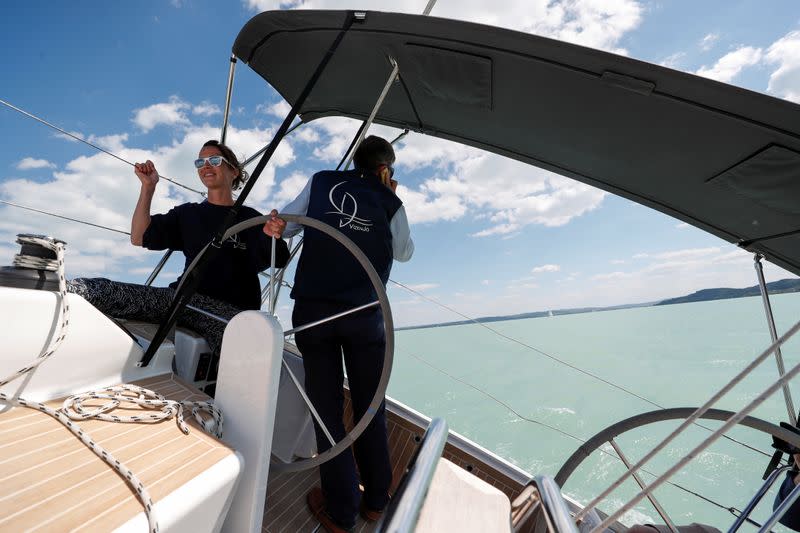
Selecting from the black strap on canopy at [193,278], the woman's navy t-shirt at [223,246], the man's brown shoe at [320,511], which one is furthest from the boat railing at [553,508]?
the woman's navy t-shirt at [223,246]

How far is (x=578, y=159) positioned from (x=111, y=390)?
198 cm

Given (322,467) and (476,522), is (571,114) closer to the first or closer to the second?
(476,522)

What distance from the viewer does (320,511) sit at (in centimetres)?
147

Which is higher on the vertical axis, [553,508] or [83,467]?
[553,508]

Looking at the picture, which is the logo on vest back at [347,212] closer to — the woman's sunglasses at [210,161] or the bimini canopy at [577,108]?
the bimini canopy at [577,108]

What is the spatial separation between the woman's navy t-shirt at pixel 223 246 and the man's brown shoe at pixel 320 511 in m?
0.88

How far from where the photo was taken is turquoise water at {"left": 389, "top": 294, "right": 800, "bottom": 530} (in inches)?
204

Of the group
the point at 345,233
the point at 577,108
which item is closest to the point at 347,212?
the point at 345,233

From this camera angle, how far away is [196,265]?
120 centimetres

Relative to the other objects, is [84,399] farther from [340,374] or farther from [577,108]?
[577,108]

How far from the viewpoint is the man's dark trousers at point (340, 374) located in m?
1.34

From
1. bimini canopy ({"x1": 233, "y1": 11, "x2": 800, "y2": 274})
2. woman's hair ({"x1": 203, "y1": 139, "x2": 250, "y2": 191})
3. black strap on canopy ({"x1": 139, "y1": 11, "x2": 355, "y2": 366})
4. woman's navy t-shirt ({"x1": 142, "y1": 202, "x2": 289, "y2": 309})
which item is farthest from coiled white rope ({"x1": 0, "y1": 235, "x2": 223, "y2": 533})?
bimini canopy ({"x1": 233, "y1": 11, "x2": 800, "y2": 274})

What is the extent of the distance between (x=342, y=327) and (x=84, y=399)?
0.71m

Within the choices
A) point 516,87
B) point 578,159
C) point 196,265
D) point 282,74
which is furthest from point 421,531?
point 282,74
